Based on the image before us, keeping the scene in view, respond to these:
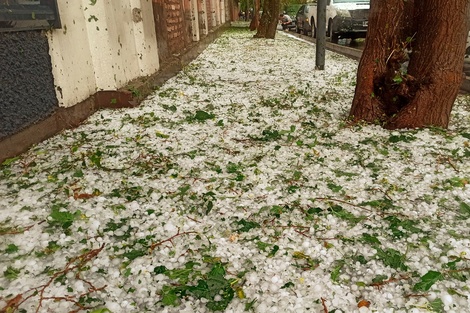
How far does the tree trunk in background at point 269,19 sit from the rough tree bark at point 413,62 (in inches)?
468

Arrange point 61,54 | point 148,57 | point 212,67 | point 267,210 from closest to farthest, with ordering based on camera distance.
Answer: point 267,210
point 61,54
point 148,57
point 212,67

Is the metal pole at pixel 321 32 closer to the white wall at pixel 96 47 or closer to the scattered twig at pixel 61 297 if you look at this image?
the white wall at pixel 96 47

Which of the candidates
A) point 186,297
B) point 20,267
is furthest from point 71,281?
point 186,297

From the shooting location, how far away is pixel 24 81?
3137 millimetres

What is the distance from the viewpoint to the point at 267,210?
96.6 inches

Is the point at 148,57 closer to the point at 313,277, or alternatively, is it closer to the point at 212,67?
the point at 212,67

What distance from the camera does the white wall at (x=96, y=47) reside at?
12.2ft

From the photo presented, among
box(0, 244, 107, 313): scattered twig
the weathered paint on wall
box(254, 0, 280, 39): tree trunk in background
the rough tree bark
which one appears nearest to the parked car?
box(254, 0, 280, 39): tree trunk in background

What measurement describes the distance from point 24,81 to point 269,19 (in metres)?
13.6

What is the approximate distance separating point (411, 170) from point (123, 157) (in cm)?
243

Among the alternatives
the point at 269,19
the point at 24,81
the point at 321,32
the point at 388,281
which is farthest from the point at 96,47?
the point at 269,19

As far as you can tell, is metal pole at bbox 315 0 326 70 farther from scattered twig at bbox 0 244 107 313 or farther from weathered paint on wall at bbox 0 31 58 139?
scattered twig at bbox 0 244 107 313

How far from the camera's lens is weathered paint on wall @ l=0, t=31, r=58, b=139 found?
2926 mm

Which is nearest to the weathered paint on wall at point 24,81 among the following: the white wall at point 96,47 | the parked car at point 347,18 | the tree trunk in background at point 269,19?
the white wall at point 96,47
